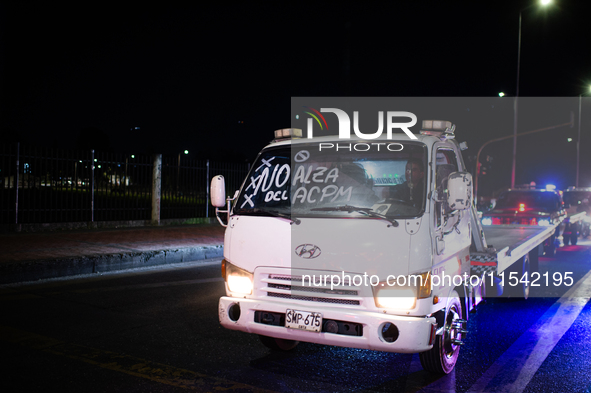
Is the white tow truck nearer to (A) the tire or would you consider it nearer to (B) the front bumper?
(B) the front bumper

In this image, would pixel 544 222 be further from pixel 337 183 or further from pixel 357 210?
pixel 357 210

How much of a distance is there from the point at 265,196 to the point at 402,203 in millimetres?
1212

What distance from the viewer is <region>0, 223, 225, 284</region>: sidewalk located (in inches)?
321

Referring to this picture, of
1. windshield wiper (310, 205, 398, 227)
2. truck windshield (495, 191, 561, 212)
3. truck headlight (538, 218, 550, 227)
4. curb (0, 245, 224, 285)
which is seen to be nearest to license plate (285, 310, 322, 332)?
windshield wiper (310, 205, 398, 227)

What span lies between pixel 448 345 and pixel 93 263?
6.73 metres

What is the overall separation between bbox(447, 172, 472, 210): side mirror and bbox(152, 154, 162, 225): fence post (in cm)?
1323

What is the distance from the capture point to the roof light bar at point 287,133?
15.6 feet

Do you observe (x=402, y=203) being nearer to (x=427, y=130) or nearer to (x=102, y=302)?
(x=427, y=130)

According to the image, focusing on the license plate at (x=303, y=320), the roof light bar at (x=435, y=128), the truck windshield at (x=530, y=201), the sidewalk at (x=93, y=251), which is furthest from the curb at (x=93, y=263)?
the truck windshield at (x=530, y=201)

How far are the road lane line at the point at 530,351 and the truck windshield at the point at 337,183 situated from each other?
1513 millimetres

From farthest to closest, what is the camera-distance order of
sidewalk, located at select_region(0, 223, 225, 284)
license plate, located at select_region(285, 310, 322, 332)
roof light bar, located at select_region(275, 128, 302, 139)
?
sidewalk, located at select_region(0, 223, 225, 284) → roof light bar, located at select_region(275, 128, 302, 139) → license plate, located at select_region(285, 310, 322, 332)

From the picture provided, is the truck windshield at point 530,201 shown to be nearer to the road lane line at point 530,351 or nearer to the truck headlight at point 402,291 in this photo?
the road lane line at point 530,351

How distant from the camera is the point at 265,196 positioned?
4438 millimetres

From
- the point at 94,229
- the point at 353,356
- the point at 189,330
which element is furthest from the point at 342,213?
the point at 94,229
